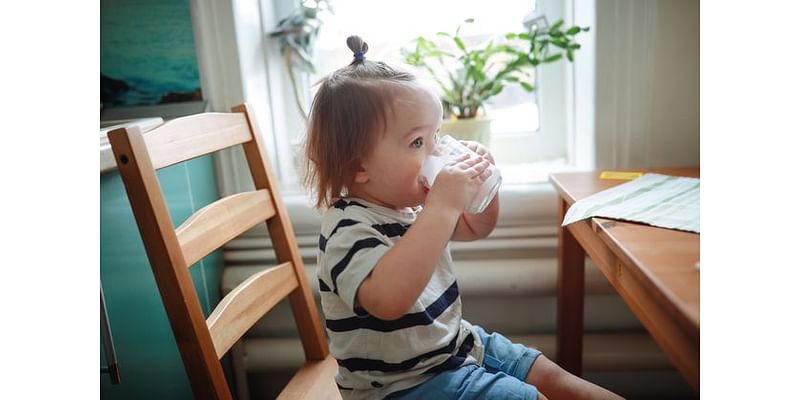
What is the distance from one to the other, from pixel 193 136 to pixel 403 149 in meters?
0.38

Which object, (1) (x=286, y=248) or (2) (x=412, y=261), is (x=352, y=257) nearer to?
(2) (x=412, y=261)

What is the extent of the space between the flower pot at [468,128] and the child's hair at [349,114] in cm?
65

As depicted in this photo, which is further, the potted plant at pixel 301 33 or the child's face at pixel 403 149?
the potted plant at pixel 301 33

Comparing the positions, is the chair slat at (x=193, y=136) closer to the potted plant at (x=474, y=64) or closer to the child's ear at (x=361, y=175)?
the child's ear at (x=361, y=175)

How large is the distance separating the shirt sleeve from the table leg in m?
0.62

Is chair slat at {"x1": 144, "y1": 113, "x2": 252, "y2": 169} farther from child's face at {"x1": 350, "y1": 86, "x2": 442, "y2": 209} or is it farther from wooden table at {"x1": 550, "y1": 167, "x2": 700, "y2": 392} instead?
wooden table at {"x1": 550, "y1": 167, "x2": 700, "y2": 392}

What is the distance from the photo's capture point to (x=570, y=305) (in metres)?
1.29

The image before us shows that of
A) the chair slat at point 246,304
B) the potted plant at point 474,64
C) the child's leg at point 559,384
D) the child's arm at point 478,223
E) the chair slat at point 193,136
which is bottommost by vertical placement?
the child's leg at point 559,384

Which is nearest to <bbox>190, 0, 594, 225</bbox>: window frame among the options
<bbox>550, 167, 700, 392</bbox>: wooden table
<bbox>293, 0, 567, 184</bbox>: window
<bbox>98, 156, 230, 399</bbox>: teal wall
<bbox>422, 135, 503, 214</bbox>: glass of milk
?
<bbox>293, 0, 567, 184</bbox>: window

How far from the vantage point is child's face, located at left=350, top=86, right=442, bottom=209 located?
2.53 feet

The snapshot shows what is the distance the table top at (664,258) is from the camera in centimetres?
55

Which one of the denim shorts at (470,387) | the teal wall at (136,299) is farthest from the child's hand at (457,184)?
the teal wall at (136,299)

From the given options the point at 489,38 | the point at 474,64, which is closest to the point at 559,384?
the point at 474,64
